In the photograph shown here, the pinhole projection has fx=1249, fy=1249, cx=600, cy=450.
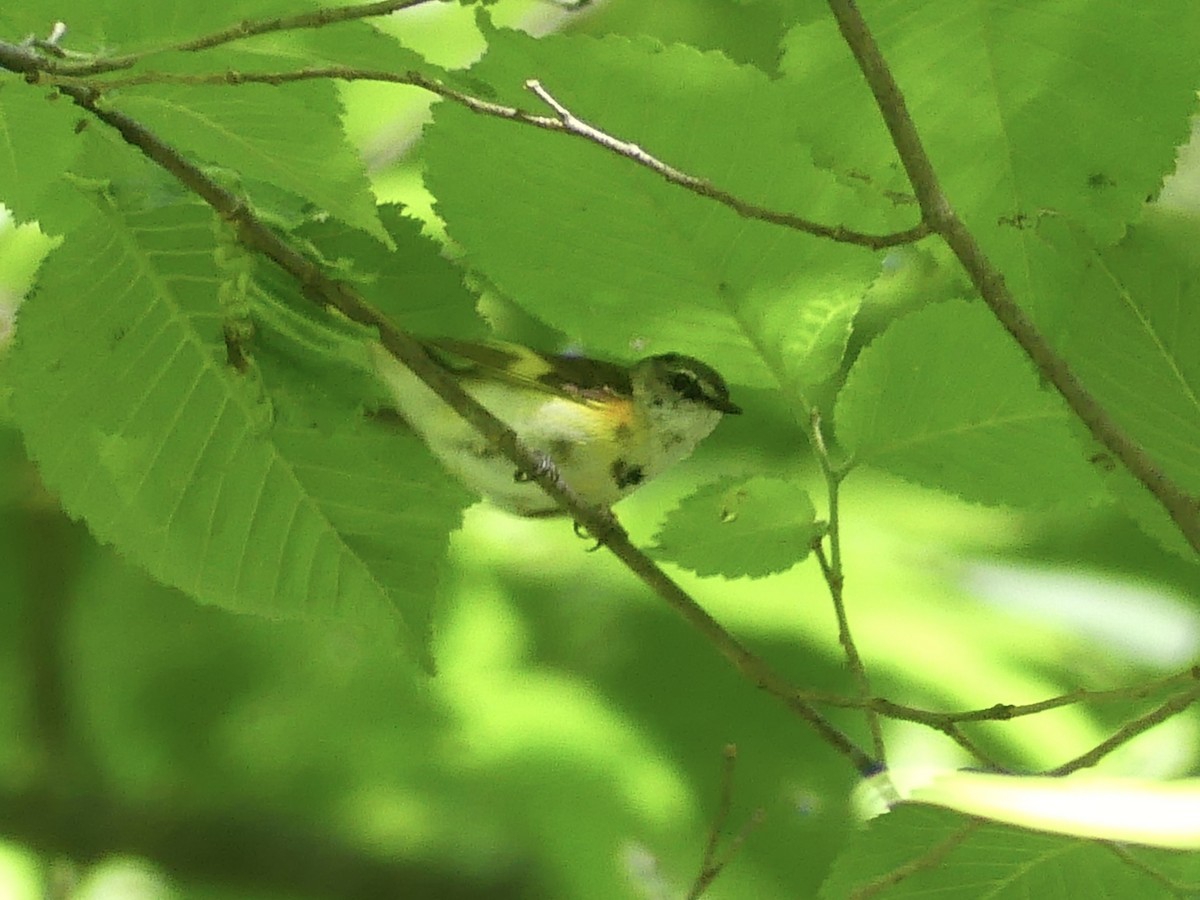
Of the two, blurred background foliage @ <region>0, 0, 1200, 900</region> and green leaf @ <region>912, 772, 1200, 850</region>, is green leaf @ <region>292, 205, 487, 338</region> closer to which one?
green leaf @ <region>912, 772, 1200, 850</region>

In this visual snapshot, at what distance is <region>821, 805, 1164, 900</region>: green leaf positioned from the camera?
1.32 ft

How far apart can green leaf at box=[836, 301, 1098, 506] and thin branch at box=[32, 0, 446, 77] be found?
0.21 metres

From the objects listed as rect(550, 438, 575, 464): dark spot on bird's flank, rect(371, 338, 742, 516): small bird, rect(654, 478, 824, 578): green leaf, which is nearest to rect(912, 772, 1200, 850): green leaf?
rect(654, 478, 824, 578): green leaf

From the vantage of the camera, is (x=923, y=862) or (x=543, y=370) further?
(x=543, y=370)

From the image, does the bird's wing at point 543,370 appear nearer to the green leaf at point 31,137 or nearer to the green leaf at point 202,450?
the green leaf at point 202,450

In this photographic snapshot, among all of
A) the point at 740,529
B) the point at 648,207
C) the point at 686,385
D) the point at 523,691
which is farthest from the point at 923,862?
the point at 523,691

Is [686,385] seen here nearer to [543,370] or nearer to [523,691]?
[543,370]

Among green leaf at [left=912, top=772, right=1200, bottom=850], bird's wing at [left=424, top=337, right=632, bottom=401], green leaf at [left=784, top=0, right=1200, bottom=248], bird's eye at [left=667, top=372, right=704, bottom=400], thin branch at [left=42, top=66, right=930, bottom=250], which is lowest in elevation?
green leaf at [left=912, top=772, right=1200, bottom=850]

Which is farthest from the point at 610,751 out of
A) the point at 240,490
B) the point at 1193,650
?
the point at 240,490

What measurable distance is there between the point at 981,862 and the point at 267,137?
0.34 m

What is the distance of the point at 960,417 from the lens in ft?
1.53

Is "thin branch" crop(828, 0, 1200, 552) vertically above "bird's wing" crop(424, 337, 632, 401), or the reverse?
"bird's wing" crop(424, 337, 632, 401)

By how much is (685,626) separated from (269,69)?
3.03ft

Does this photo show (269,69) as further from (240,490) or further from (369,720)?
(369,720)
